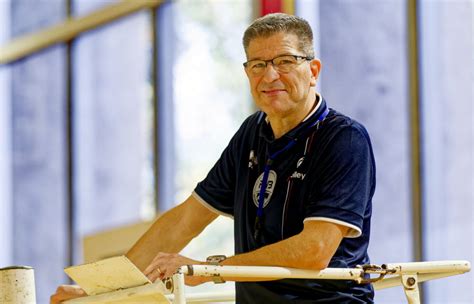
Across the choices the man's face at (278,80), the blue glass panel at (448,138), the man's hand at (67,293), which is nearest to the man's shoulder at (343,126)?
the man's face at (278,80)

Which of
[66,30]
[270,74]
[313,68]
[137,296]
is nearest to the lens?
[137,296]

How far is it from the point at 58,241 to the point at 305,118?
625 centimetres

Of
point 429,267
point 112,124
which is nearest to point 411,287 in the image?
point 429,267

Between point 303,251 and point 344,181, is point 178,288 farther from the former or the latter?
point 344,181

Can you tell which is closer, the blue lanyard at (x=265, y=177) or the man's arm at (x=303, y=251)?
the man's arm at (x=303, y=251)

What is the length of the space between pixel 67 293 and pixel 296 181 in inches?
28.7

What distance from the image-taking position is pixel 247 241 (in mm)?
3418

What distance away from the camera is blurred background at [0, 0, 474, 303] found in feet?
18.6

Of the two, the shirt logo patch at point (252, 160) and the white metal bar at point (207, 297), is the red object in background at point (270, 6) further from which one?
the white metal bar at point (207, 297)

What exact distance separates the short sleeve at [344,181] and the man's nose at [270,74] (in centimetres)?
24

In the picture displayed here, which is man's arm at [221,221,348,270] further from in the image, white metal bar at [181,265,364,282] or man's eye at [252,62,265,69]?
man's eye at [252,62,265,69]

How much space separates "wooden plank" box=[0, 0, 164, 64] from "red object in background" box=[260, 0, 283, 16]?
4.62 feet

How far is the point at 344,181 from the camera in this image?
3.20 meters

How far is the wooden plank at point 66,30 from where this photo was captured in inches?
333
